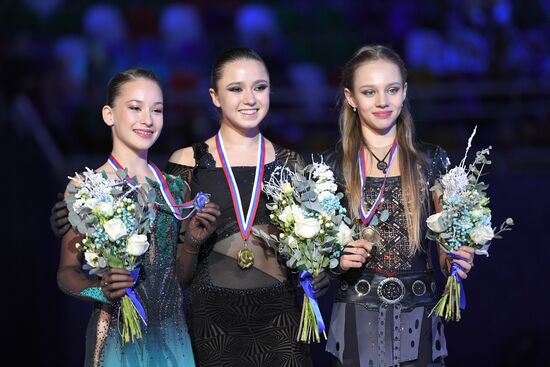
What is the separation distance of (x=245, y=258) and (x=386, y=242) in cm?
54

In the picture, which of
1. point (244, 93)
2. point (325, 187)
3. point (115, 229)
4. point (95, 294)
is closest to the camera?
point (115, 229)

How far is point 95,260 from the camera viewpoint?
11.4 ft

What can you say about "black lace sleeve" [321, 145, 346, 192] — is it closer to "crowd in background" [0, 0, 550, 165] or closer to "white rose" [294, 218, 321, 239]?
"white rose" [294, 218, 321, 239]

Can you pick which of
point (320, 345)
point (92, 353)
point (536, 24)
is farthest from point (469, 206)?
point (536, 24)

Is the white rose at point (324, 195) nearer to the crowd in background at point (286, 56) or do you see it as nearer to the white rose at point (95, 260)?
the white rose at point (95, 260)

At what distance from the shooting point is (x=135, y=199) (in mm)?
3729

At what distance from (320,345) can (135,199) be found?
8.13 ft

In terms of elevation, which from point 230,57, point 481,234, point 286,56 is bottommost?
point 481,234

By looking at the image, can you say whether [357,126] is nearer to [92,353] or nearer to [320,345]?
[92,353]

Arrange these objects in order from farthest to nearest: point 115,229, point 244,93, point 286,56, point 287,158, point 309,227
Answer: point 286,56, point 287,158, point 244,93, point 309,227, point 115,229

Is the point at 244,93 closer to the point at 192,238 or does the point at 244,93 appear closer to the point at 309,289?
the point at 192,238

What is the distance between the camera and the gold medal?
393cm

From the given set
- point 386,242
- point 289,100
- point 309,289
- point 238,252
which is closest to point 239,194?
point 238,252

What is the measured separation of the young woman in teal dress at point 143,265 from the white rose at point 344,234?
0.47 m
